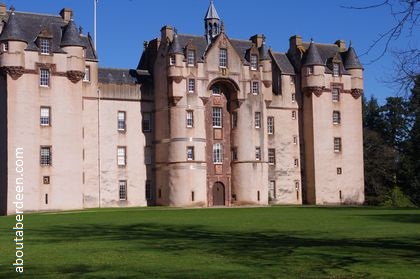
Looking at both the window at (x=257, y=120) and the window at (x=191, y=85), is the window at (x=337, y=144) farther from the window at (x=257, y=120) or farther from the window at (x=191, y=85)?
the window at (x=191, y=85)

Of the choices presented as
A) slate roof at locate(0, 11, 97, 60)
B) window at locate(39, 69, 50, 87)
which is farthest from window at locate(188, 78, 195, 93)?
window at locate(39, 69, 50, 87)

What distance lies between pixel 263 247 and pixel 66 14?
46.6 m

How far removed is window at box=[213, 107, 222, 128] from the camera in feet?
214

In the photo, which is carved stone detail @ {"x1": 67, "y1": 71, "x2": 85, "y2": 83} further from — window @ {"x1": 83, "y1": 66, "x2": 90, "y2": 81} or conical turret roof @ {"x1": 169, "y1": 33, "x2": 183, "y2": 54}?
conical turret roof @ {"x1": 169, "y1": 33, "x2": 183, "y2": 54}

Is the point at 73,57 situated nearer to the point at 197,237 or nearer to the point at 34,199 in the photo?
the point at 34,199

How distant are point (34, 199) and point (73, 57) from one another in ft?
41.2

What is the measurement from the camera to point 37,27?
59.7m

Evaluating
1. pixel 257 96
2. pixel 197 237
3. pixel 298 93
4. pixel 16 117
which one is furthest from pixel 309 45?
pixel 197 237

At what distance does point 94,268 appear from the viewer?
54.9ft

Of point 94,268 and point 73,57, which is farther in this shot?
point 73,57

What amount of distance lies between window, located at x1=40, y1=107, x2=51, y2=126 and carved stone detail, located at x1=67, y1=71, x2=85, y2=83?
130 inches

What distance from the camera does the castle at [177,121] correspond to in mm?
57188

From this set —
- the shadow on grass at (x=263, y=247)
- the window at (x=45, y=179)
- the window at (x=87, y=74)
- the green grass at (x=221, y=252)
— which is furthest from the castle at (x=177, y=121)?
the shadow on grass at (x=263, y=247)

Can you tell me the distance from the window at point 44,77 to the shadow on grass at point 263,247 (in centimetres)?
3021
